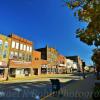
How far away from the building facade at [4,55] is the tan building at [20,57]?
1823 millimetres

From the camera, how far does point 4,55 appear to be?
4591cm

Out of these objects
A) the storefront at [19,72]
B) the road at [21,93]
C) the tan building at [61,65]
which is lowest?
the road at [21,93]

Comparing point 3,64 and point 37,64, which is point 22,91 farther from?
point 37,64

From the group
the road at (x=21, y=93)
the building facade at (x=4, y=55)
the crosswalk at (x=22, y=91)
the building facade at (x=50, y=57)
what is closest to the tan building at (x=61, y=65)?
the building facade at (x=50, y=57)

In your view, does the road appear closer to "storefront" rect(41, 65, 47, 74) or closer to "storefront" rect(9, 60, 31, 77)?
"storefront" rect(9, 60, 31, 77)

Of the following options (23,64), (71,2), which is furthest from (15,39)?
(71,2)

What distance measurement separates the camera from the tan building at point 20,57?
1949 inches

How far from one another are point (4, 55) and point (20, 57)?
26.1 feet

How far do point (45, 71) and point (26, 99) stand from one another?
195ft

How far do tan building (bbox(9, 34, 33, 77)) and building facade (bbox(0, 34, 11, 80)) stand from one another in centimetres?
182

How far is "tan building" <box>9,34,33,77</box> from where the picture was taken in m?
49.5

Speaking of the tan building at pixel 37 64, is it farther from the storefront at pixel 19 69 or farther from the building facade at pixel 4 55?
the building facade at pixel 4 55

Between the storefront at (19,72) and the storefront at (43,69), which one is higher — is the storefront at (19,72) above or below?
below

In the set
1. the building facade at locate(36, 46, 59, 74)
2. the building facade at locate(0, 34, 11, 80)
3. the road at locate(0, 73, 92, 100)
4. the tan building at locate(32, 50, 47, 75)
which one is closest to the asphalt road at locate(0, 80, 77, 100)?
the road at locate(0, 73, 92, 100)
